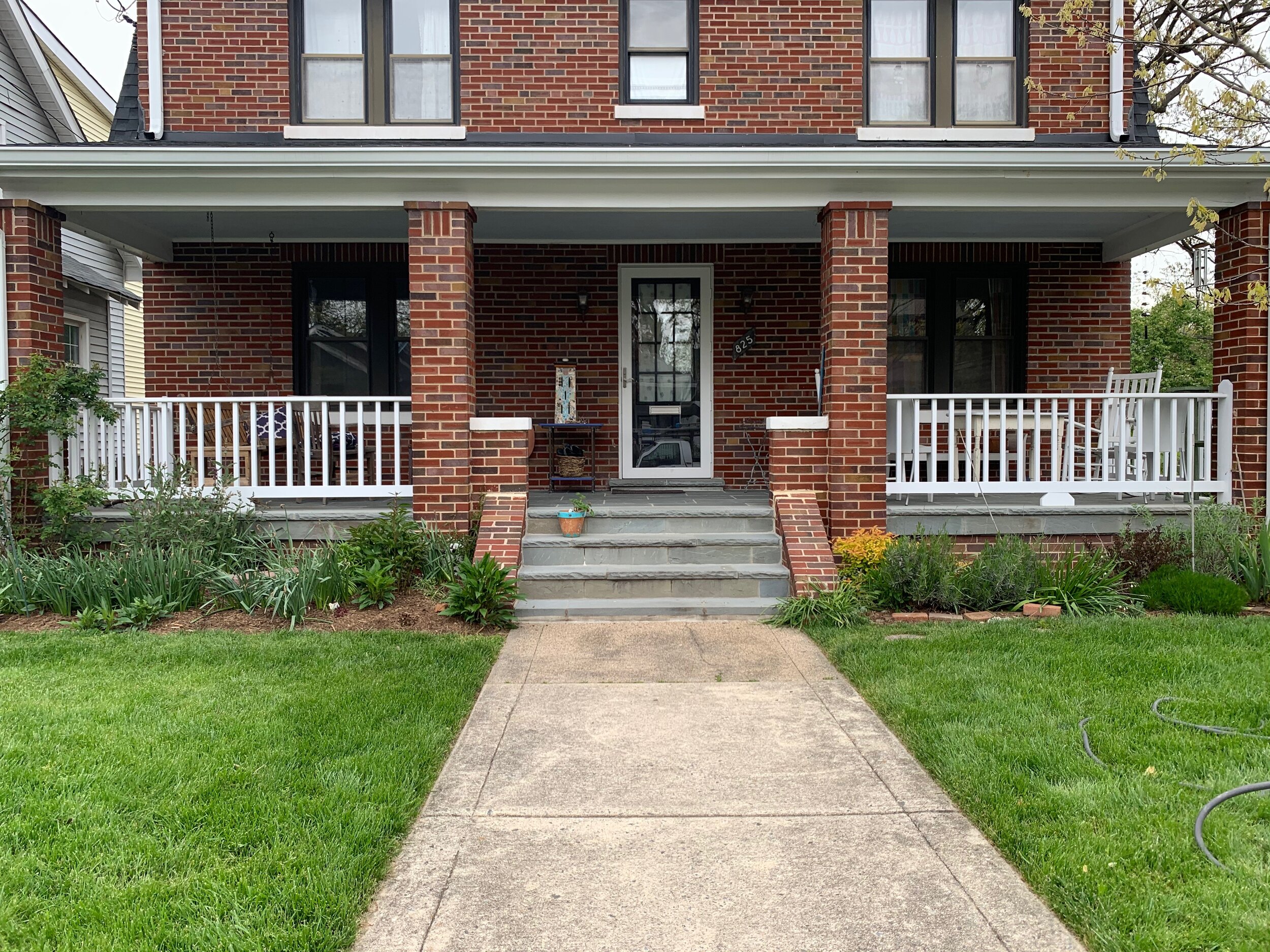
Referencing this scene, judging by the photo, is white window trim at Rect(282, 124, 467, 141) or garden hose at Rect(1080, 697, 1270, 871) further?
white window trim at Rect(282, 124, 467, 141)

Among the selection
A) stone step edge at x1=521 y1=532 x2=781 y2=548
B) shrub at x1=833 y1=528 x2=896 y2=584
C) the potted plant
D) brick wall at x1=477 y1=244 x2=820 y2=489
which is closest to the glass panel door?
brick wall at x1=477 y1=244 x2=820 y2=489

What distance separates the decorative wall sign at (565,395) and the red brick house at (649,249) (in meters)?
0.18

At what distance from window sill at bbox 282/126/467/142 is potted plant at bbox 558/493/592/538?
4030 mm

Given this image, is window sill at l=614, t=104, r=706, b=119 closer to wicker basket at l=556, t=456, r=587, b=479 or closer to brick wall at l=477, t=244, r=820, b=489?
brick wall at l=477, t=244, r=820, b=489

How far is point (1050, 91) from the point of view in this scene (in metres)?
9.47

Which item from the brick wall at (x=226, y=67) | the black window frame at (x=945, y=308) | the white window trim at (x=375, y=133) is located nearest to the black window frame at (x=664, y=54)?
the white window trim at (x=375, y=133)

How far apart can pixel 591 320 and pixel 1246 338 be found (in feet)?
20.0

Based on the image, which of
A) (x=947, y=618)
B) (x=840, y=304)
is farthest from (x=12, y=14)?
(x=947, y=618)

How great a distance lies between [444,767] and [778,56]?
796 centimetres

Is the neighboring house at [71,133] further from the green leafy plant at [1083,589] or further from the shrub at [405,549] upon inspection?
the green leafy plant at [1083,589]

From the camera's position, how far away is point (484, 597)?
6504 millimetres

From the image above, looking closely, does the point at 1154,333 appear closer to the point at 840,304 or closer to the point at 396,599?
the point at 840,304

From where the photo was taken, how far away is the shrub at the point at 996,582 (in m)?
6.97

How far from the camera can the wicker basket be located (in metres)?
9.87
